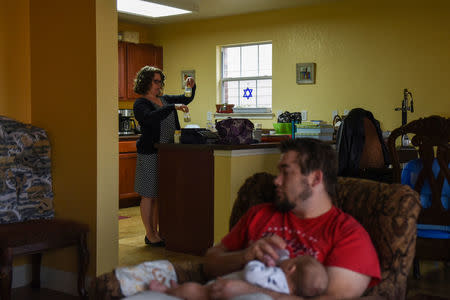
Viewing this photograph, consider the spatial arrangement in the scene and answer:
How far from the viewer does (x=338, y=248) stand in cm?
175

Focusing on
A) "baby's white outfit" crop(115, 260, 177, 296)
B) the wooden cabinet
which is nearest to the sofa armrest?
"baby's white outfit" crop(115, 260, 177, 296)

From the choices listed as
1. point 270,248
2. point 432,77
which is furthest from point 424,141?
point 432,77

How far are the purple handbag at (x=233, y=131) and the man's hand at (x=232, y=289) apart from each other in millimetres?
2523

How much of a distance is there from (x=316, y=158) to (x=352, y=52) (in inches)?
193

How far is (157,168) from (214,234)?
0.86 m

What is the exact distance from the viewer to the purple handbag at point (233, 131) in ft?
13.7

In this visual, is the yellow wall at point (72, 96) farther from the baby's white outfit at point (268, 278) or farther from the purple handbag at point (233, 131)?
the baby's white outfit at point (268, 278)

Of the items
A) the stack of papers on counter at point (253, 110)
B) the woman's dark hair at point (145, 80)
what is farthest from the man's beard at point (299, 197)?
the stack of papers on counter at point (253, 110)

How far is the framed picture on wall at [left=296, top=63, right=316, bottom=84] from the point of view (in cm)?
680

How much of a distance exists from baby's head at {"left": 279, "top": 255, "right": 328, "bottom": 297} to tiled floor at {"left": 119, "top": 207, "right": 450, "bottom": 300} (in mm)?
1268

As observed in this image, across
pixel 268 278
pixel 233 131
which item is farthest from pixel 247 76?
pixel 268 278

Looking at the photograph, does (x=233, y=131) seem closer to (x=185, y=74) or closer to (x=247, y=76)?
(x=247, y=76)

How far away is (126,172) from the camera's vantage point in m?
6.65

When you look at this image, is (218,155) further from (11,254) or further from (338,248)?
(338,248)
